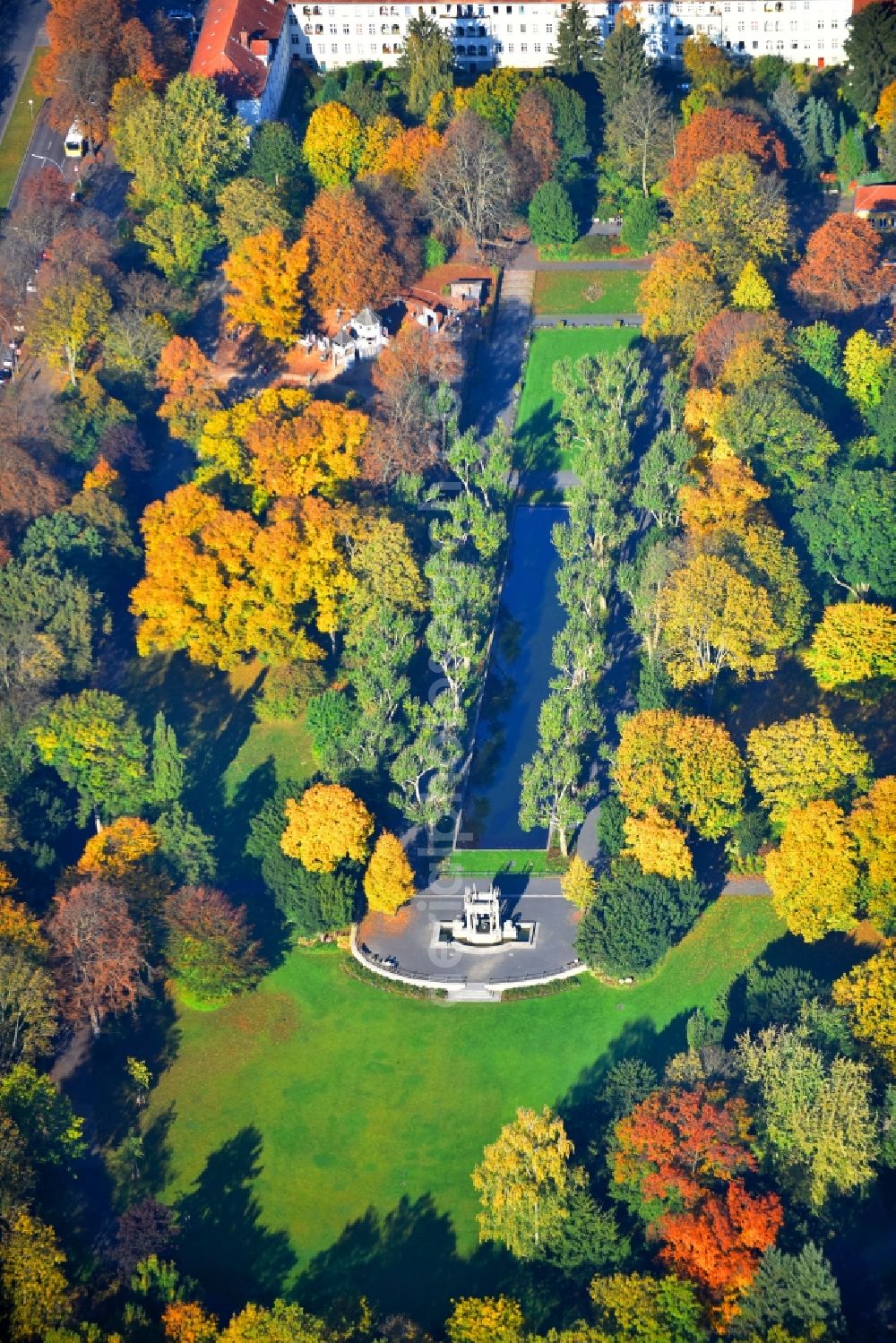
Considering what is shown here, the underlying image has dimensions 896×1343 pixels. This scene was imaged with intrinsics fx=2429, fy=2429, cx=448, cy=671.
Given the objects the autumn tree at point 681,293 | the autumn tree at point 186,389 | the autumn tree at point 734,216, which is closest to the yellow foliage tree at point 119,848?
the autumn tree at point 186,389

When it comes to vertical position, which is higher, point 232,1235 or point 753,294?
point 753,294

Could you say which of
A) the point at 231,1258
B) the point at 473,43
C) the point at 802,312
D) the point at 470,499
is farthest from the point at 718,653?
the point at 473,43

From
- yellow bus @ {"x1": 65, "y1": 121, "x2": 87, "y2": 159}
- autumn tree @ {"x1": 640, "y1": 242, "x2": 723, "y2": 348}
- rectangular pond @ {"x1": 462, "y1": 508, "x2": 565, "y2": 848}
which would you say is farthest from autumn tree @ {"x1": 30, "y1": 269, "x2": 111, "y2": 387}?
autumn tree @ {"x1": 640, "y1": 242, "x2": 723, "y2": 348}

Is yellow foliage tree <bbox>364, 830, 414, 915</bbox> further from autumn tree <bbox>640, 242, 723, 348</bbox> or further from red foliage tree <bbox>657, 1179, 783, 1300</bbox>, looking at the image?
autumn tree <bbox>640, 242, 723, 348</bbox>

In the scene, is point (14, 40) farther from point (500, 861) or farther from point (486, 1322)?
point (486, 1322)

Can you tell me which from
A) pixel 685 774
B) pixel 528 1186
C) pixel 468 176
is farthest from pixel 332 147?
pixel 528 1186

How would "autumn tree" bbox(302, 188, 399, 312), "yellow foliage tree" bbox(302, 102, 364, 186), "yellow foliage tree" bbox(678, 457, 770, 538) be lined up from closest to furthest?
"yellow foliage tree" bbox(678, 457, 770, 538)
"autumn tree" bbox(302, 188, 399, 312)
"yellow foliage tree" bbox(302, 102, 364, 186)
